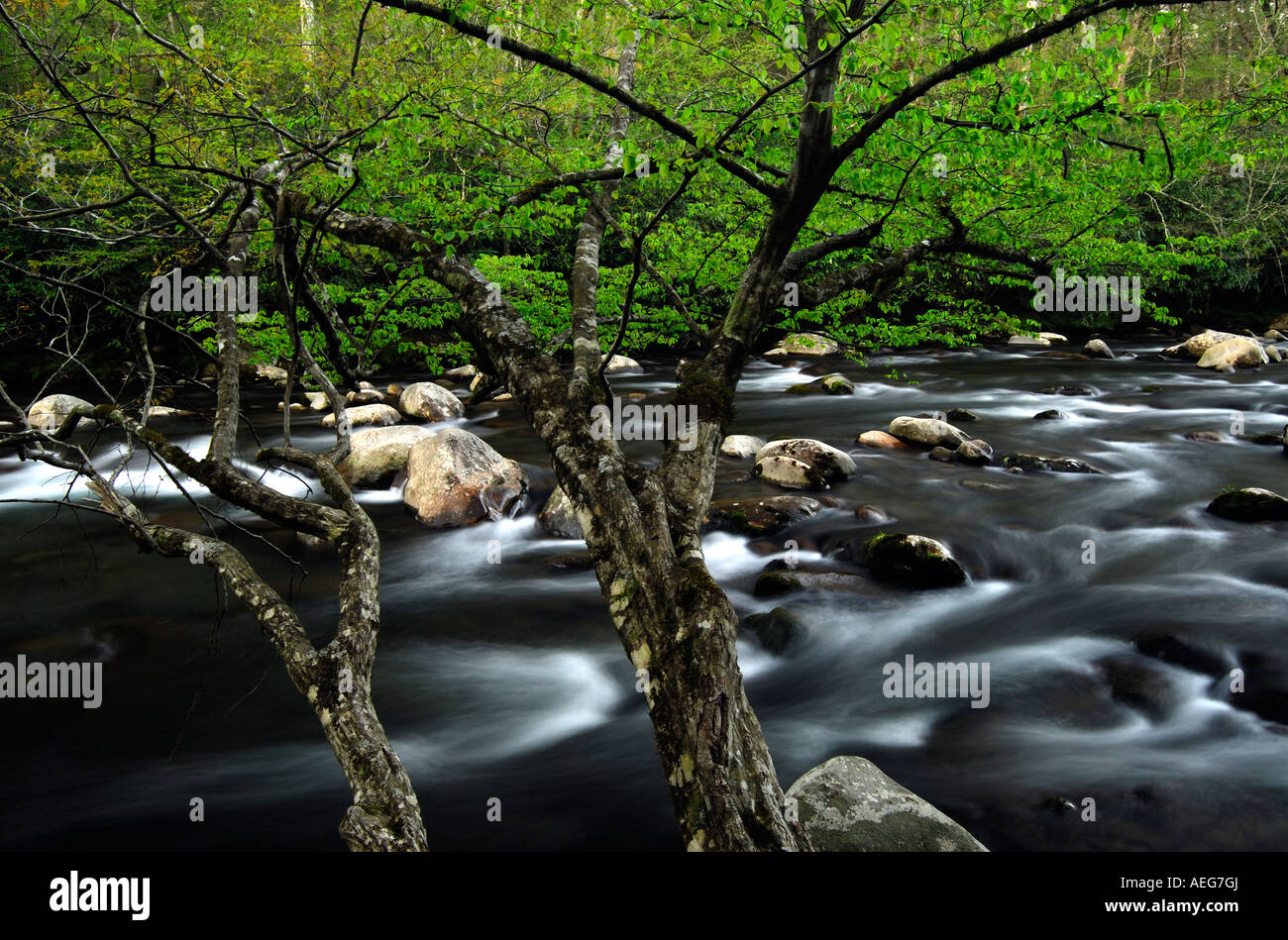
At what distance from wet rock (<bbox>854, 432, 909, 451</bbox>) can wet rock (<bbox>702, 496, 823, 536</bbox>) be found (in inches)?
130

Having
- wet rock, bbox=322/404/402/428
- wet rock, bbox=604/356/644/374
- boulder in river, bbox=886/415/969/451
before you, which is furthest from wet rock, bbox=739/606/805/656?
wet rock, bbox=604/356/644/374

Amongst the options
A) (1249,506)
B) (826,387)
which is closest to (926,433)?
(1249,506)

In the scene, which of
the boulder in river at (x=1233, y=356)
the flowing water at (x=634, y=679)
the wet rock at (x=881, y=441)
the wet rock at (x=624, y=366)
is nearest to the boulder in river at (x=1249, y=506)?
the flowing water at (x=634, y=679)

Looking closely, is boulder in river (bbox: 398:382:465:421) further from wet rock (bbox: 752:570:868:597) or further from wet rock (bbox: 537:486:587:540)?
wet rock (bbox: 752:570:868:597)

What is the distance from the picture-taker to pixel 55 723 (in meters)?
5.62

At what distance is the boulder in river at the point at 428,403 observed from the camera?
1475cm

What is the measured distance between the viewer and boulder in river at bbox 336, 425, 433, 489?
10266 millimetres

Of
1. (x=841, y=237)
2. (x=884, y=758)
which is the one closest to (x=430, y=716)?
(x=884, y=758)

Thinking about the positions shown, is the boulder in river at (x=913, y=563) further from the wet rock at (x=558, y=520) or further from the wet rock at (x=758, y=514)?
the wet rock at (x=558, y=520)

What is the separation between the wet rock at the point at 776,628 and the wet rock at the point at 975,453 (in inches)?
219

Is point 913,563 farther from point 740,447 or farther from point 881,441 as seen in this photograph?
point 881,441

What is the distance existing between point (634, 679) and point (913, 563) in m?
3.28

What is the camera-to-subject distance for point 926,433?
39.4 feet

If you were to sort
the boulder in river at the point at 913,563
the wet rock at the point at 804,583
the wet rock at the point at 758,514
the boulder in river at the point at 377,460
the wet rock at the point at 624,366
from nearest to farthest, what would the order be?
the wet rock at the point at 804,583 → the boulder in river at the point at 913,563 → the wet rock at the point at 758,514 → the boulder in river at the point at 377,460 → the wet rock at the point at 624,366
